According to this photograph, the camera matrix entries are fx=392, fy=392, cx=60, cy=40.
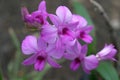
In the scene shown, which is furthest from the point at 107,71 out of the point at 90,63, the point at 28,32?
the point at 28,32

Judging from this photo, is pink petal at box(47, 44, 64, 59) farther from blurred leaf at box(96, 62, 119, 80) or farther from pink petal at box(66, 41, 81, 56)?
blurred leaf at box(96, 62, 119, 80)

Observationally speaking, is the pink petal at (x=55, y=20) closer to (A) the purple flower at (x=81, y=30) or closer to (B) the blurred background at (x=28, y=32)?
(A) the purple flower at (x=81, y=30)

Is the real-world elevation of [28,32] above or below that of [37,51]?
below

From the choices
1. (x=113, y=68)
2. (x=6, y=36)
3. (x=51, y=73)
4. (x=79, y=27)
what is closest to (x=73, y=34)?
(x=79, y=27)

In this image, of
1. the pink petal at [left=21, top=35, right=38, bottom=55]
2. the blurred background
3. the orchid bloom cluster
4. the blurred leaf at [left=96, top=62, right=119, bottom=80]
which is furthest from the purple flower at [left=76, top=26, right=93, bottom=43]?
the blurred background

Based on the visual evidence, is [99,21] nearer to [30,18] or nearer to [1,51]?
[1,51]

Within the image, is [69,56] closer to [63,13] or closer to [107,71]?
[63,13]

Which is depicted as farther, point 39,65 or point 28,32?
point 28,32
